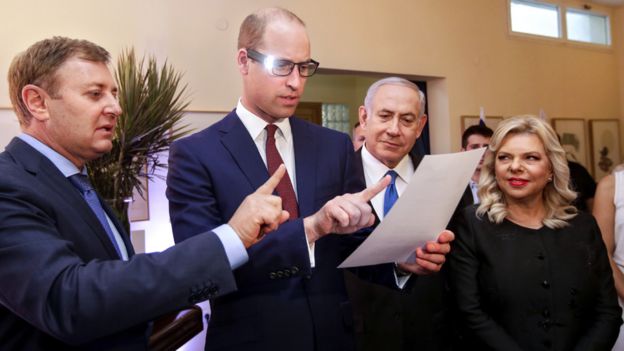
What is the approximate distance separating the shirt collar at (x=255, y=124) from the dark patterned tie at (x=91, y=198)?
482 mm

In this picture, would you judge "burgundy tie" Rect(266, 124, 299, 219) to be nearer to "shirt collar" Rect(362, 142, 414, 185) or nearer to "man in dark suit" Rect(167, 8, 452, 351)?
"man in dark suit" Rect(167, 8, 452, 351)

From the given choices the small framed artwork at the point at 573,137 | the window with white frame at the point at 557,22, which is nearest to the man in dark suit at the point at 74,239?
the window with white frame at the point at 557,22

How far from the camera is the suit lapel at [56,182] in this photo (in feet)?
3.59

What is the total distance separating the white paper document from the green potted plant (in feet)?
7.91

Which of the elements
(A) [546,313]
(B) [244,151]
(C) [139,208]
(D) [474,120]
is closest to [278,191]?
(B) [244,151]

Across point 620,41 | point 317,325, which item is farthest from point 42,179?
point 620,41

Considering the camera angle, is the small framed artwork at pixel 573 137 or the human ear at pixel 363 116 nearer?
the human ear at pixel 363 116

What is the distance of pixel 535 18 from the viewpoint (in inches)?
274

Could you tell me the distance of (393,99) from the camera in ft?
7.82

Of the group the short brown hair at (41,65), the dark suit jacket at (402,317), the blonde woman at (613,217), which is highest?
the short brown hair at (41,65)

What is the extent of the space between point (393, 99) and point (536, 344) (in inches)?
46.8

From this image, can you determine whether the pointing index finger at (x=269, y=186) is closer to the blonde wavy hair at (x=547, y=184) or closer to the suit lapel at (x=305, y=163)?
the suit lapel at (x=305, y=163)

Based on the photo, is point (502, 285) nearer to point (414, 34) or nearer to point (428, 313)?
point (428, 313)

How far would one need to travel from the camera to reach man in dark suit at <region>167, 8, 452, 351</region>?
1361 millimetres
